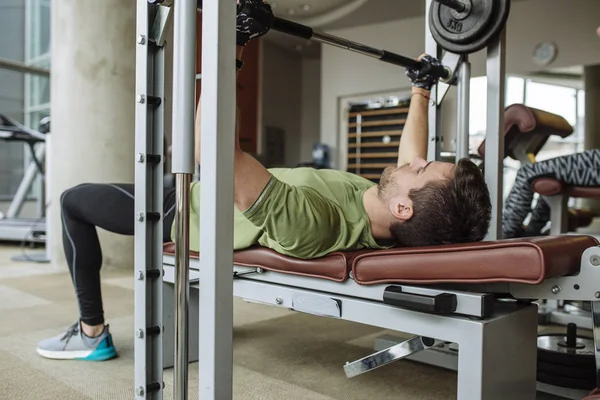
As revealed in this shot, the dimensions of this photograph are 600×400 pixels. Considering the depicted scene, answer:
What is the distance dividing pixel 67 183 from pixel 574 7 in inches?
216

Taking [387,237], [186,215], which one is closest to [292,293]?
[387,237]

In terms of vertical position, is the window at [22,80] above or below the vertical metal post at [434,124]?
above

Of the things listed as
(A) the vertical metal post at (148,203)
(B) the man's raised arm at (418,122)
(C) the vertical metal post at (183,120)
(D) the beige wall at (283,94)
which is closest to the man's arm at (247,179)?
(A) the vertical metal post at (148,203)

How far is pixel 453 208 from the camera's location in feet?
4.58

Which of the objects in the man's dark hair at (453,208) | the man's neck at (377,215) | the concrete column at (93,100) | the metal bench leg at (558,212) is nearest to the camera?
the man's dark hair at (453,208)

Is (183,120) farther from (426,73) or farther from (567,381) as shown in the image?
(567,381)

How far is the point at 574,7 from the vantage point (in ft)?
19.9

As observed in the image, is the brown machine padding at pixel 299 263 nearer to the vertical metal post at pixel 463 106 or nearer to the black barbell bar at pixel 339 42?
the black barbell bar at pixel 339 42

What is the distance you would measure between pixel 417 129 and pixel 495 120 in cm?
27

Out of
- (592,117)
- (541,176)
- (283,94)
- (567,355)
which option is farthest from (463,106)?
(283,94)

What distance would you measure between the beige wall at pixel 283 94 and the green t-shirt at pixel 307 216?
755cm

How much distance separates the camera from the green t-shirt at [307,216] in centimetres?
133

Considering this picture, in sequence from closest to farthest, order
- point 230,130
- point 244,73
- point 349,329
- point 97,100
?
point 230,130 → point 349,329 → point 97,100 → point 244,73

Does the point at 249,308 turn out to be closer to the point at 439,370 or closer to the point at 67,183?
the point at 439,370
